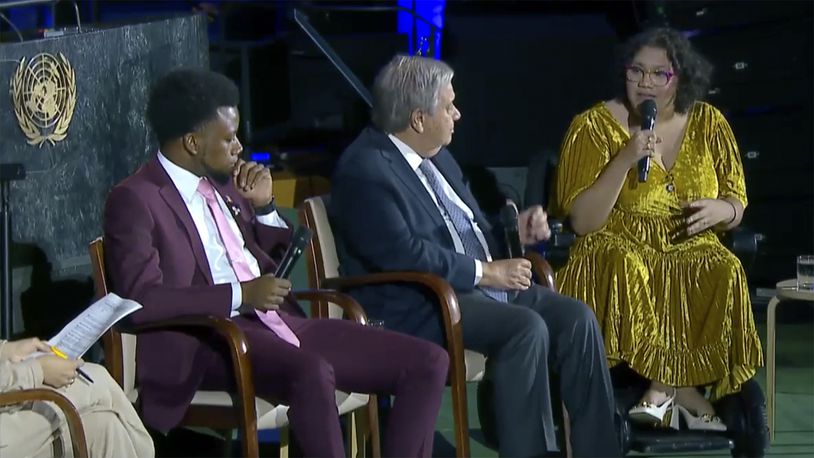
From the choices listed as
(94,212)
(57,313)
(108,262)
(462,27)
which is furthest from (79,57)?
(462,27)

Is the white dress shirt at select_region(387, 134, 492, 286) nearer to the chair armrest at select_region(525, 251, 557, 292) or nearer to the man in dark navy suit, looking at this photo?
the man in dark navy suit

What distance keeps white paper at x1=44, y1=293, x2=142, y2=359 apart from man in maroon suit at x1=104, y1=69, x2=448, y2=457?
162 mm

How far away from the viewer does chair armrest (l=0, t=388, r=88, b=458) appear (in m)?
2.86

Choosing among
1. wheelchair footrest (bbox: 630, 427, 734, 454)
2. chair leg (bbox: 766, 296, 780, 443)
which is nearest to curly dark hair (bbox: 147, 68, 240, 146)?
wheelchair footrest (bbox: 630, 427, 734, 454)

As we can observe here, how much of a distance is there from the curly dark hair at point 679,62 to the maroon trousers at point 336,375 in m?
1.39

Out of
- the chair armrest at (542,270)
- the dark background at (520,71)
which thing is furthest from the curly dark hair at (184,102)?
the dark background at (520,71)

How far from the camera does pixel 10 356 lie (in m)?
3.00

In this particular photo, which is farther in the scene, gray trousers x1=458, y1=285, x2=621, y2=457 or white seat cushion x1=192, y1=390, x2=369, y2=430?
gray trousers x1=458, y1=285, x2=621, y2=457

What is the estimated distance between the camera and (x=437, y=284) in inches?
145

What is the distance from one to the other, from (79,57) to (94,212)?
1.57 feet

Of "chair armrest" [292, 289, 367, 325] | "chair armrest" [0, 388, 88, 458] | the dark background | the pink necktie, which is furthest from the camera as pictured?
the dark background

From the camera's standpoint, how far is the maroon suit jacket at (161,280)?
3.27 metres

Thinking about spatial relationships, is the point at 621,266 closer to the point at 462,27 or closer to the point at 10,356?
the point at 10,356

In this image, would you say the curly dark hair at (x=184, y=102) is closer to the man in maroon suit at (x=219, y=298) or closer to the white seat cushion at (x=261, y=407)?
the man in maroon suit at (x=219, y=298)
